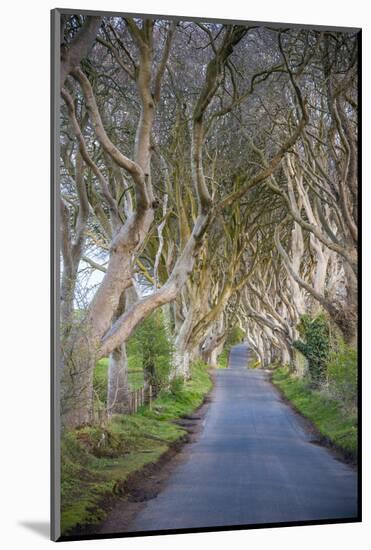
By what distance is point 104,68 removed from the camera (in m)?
9.37

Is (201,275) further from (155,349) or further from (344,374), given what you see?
(344,374)

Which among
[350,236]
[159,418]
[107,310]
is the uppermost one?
[350,236]

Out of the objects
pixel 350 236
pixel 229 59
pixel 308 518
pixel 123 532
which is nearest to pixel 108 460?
pixel 123 532

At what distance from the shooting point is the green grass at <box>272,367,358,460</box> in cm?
1006

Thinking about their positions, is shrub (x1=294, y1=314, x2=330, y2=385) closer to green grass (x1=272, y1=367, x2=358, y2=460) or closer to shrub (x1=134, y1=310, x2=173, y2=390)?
green grass (x1=272, y1=367, x2=358, y2=460)

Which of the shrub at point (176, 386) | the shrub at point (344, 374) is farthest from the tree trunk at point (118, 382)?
the shrub at point (344, 374)

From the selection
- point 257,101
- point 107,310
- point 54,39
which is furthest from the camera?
point 257,101

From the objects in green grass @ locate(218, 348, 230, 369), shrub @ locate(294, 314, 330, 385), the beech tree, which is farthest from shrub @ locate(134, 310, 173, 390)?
shrub @ locate(294, 314, 330, 385)

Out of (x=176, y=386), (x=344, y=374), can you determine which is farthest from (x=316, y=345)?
(x=176, y=386)

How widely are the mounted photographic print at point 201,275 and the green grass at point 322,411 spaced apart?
2 cm

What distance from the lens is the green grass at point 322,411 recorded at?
10.1 meters

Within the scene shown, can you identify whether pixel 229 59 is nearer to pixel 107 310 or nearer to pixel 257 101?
pixel 257 101

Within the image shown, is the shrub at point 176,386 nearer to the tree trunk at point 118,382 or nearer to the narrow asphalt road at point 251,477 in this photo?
the narrow asphalt road at point 251,477

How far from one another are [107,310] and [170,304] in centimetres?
122
